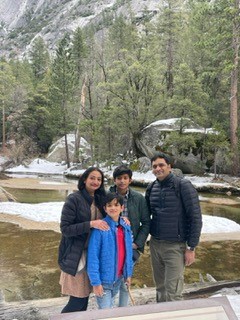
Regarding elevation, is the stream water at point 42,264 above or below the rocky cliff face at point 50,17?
below

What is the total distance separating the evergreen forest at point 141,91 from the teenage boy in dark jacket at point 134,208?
15.9 metres

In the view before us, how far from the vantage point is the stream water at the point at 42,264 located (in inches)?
223

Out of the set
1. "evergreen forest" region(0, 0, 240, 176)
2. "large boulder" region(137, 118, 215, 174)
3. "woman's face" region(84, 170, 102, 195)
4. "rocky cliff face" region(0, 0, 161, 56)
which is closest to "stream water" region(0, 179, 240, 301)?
"woman's face" region(84, 170, 102, 195)

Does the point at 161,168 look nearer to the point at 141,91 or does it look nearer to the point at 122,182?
the point at 122,182

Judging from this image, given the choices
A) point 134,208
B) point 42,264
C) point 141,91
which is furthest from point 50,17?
point 134,208

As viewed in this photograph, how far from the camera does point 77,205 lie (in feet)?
9.42

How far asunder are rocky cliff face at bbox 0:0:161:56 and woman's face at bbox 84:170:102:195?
78108mm

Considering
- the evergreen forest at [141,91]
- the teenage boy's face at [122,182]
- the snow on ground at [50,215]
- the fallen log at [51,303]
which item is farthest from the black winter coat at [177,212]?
the evergreen forest at [141,91]

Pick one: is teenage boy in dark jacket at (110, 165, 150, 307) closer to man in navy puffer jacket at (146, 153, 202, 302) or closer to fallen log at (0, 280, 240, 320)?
man in navy puffer jacket at (146, 153, 202, 302)

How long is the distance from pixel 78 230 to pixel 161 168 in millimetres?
1071

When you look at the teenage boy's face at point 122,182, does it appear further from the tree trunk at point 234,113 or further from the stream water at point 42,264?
the tree trunk at point 234,113

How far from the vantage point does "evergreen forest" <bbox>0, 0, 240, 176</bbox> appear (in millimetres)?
20359

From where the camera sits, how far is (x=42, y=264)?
6910 millimetres

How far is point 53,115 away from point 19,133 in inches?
218
